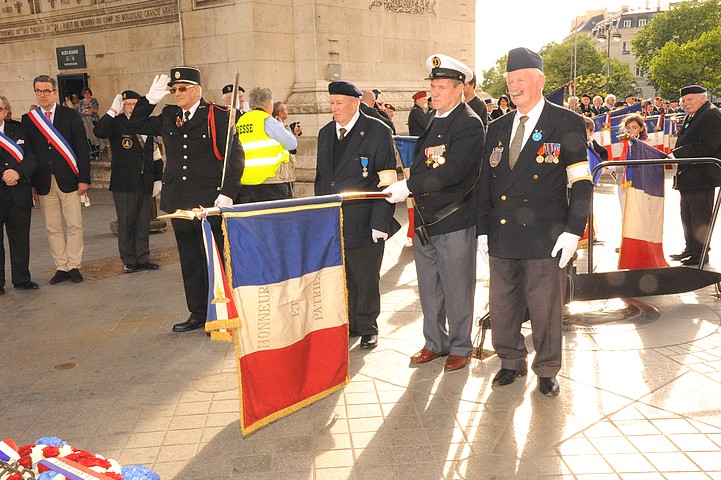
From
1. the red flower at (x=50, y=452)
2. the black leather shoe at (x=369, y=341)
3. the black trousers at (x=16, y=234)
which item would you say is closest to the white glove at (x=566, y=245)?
the black leather shoe at (x=369, y=341)

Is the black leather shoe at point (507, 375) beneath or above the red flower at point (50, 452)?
beneath

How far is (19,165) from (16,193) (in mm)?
336

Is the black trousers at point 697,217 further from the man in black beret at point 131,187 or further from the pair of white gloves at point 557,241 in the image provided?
the man in black beret at point 131,187

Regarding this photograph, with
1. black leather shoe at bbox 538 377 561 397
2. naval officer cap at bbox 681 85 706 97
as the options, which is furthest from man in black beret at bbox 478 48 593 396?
naval officer cap at bbox 681 85 706 97

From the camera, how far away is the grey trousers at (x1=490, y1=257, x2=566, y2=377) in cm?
459

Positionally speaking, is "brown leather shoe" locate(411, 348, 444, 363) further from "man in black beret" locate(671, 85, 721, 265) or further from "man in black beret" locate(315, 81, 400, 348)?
"man in black beret" locate(671, 85, 721, 265)

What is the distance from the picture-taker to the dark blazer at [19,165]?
7.86 m

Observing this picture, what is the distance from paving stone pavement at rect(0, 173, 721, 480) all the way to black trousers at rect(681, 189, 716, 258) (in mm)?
1741

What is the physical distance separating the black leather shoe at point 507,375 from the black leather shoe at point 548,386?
0.24 metres

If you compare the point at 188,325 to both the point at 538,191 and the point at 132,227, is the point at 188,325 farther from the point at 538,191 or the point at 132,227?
the point at 538,191

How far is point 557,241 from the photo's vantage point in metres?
4.42

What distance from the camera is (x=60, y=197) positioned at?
834 centimetres

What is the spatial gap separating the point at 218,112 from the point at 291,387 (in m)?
2.83

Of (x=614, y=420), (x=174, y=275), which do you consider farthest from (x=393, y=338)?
(x=174, y=275)
